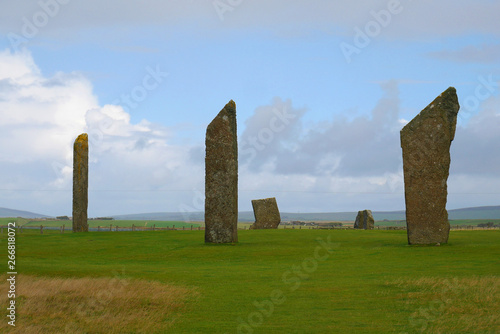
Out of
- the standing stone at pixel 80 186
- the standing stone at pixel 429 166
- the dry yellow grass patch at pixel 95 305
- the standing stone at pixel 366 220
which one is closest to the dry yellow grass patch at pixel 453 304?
the dry yellow grass patch at pixel 95 305

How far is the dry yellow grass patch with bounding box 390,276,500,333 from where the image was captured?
37.5 ft

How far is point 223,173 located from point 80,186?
1572 cm

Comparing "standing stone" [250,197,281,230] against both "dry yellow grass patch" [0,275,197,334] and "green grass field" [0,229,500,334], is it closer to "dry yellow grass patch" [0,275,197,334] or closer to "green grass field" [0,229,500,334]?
"green grass field" [0,229,500,334]

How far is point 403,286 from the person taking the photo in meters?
15.4

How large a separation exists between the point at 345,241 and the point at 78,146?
19.7 m

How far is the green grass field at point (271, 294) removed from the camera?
466 inches

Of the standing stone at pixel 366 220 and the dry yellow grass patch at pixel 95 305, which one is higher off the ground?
the standing stone at pixel 366 220

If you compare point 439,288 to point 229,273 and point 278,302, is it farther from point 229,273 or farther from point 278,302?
point 229,273

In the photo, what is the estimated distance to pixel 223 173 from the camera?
1094 inches

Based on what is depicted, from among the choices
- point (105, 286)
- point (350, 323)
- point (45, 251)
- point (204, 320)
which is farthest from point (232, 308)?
point (45, 251)

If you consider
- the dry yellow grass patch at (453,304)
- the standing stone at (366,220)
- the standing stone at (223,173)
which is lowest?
the dry yellow grass patch at (453,304)

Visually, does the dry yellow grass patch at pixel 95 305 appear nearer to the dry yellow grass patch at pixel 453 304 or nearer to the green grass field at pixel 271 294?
the green grass field at pixel 271 294

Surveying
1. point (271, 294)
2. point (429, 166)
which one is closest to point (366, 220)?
point (429, 166)

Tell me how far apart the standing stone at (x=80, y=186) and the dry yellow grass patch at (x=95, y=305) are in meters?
24.3
